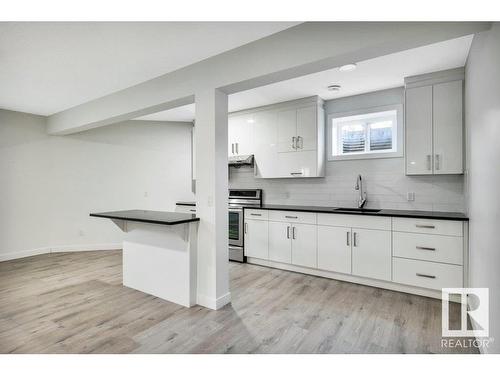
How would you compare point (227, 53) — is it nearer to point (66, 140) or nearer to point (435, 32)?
point (435, 32)

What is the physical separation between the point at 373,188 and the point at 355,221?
762 mm

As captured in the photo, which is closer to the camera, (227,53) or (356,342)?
(356,342)

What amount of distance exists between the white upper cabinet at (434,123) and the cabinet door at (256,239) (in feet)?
6.64

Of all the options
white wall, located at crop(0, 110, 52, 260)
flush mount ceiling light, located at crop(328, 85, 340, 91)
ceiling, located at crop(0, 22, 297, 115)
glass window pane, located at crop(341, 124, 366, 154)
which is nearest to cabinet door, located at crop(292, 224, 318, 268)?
glass window pane, located at crop(341, 124, 366, 154)

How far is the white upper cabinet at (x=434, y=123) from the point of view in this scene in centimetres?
305

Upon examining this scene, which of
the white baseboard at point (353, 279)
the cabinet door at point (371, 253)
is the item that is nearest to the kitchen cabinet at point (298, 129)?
the cabinet door at point (371, 253)

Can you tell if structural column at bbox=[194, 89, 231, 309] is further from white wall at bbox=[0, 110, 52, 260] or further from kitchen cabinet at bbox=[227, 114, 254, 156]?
white wall at bbox=[0, 110, 52, 260]

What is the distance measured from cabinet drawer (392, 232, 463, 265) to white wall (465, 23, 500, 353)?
35 cm

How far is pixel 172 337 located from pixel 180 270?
0.72 m

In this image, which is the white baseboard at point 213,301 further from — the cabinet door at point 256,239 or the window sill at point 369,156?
the window sill at point 369,156

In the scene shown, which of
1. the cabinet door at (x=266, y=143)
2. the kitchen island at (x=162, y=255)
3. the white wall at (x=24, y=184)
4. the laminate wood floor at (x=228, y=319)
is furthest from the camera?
the white wall at (x=24, y=184)

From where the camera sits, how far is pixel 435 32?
1798 millimetres

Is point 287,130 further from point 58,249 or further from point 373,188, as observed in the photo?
point 58,249
